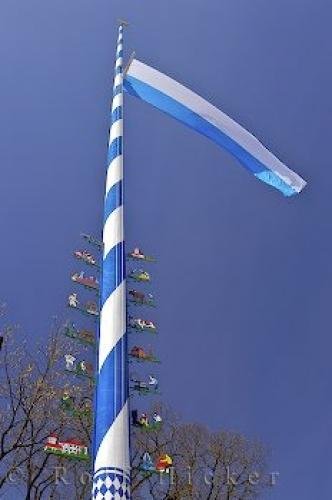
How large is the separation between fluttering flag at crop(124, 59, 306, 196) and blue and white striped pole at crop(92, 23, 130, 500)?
128 inches

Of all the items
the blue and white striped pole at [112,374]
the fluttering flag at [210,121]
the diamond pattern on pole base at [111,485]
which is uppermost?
the fluttering flag at [210,121]

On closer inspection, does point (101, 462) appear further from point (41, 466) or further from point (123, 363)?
point (41, 466)

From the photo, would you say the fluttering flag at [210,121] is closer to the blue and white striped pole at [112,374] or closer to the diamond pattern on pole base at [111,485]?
the blue and white striped pole at [112,374]

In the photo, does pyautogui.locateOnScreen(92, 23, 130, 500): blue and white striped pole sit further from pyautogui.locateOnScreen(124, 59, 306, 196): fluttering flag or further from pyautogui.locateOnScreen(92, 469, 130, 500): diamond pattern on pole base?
pyautogui.locateOnScreen(124, 59, 306, 196): fluttering flag

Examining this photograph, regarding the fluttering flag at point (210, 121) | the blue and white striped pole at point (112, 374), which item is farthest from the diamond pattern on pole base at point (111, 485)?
the fluttering flag at point (210, 121)

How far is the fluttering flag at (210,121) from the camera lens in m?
9.43

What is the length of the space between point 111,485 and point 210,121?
6.48 m

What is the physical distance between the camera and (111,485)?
4.72m

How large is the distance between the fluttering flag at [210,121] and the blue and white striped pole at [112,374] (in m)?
3.25

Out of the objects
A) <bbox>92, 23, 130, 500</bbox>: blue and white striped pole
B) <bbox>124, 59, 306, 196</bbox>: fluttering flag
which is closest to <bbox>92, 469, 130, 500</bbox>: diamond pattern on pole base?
<bbox>92, 23, 130, 500</bbox>: blue and white striped pole

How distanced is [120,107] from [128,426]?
4926 mm

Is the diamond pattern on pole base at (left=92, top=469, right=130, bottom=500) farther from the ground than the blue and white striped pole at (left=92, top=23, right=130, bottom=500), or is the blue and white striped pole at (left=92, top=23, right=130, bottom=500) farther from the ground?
the blue and white striped pole at (left=92, top=23, right=130, bottom=500)

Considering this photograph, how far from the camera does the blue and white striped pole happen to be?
4.78m

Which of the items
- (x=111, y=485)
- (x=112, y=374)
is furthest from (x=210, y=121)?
(x=111, y=485)
